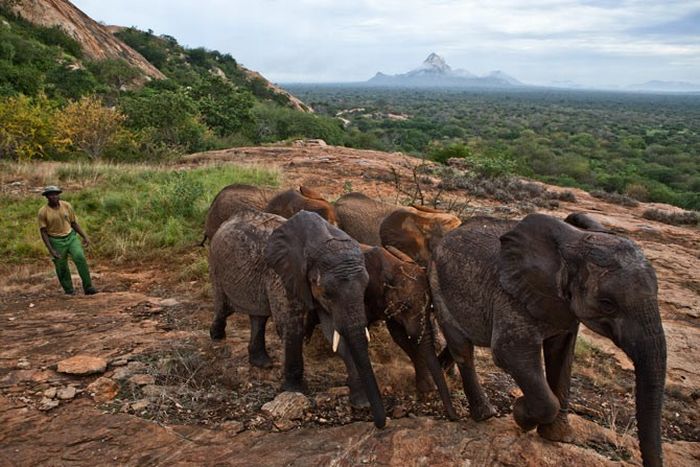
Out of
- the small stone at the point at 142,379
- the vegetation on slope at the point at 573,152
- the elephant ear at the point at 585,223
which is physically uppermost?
the elephant ear at the point at 585,223

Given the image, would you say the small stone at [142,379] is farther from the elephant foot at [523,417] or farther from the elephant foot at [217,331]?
the elephant foot at [523,417]

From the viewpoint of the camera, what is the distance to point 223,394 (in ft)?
15.5

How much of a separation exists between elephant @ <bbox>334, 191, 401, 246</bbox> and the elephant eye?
14.0 feet

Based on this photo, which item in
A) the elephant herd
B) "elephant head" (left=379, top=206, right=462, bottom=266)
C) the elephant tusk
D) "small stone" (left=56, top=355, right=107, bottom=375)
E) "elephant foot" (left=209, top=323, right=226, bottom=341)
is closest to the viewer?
the elephant herd

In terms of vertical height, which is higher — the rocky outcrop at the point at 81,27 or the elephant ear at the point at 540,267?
the rocky outcrop at the point at 81,27

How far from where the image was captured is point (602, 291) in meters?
3.02

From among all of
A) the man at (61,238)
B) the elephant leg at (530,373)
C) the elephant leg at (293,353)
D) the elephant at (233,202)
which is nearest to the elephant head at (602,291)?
the elephant leg at (530,373)

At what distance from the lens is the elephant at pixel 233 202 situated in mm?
7602

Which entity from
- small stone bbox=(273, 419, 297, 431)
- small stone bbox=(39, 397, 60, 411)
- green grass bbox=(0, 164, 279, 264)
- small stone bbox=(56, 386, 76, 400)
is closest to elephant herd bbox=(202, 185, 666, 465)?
small stone bbox=(273, 419, 297, 431)

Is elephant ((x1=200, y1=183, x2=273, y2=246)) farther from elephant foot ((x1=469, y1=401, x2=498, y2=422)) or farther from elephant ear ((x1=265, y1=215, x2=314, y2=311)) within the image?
elephant foot ((x1=469, y1=401, x2=498, y2=422))

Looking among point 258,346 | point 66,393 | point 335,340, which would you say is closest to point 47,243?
point 66,393

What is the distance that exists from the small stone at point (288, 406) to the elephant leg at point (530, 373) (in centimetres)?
160

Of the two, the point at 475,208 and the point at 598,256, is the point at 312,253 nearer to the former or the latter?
the point at 598,256

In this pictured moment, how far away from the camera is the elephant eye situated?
3.01 meters
